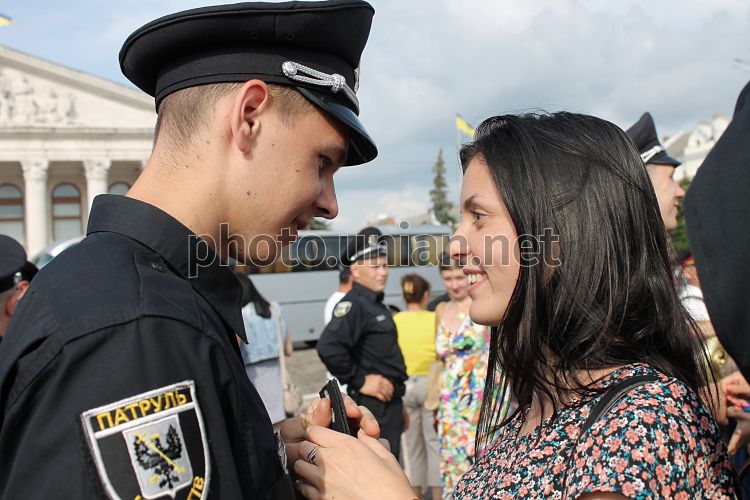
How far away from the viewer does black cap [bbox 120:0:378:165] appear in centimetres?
153

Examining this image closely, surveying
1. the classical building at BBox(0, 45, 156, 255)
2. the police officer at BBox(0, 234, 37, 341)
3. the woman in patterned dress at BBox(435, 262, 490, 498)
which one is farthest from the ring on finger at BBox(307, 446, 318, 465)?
the classical building at BBox(0, 45, 156, 255)

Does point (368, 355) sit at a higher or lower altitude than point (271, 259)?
lower

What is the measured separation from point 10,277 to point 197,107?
2.77m

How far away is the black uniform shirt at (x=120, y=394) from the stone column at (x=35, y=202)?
130 ft

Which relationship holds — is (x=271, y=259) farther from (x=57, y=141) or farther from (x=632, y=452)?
(x=57, y=141)

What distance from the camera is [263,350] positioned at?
5.10 meters

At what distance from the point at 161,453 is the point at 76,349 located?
23 cm

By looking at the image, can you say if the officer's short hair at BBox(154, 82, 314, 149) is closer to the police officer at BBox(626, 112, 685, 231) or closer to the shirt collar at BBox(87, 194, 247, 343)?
the shirt collar at BBox(87, 194, 247, 343)

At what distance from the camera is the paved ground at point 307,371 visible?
1205 cm

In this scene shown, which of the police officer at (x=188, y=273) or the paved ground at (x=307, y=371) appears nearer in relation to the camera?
the police officer at (x=188, y=273)

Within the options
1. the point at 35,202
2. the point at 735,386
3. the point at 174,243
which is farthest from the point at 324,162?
the point at 35,202

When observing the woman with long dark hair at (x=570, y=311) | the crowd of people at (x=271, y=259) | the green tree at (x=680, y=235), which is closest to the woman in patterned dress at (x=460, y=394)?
the green tree at (x=680, y=235)

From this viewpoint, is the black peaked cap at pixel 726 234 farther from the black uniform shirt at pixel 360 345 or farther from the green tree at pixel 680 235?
the black uniform shirt at pixel 360 345

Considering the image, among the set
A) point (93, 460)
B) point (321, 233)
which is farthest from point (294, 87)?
point (321, 233)
